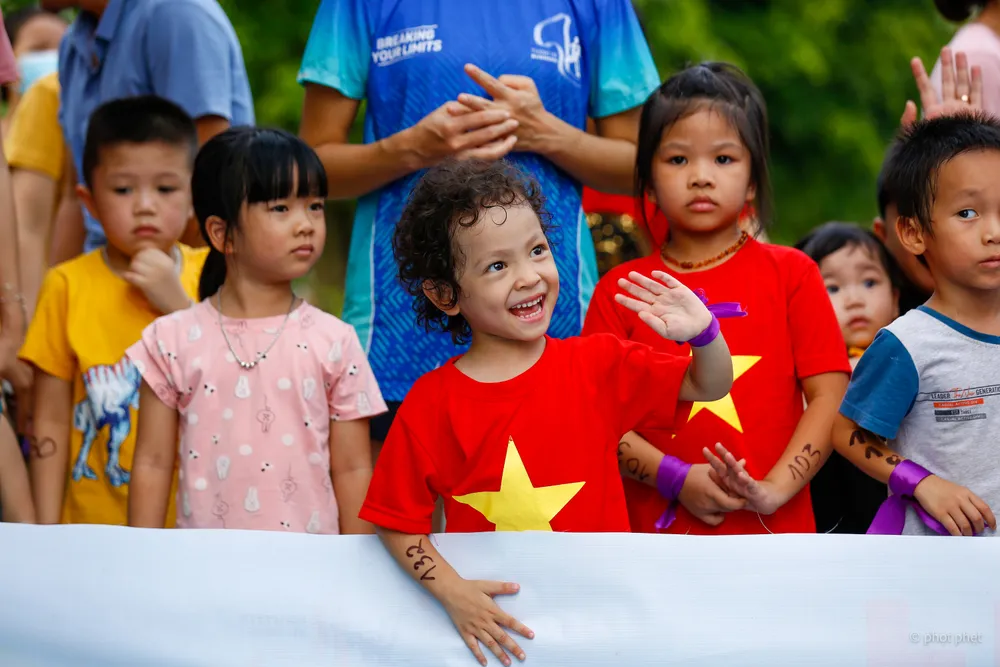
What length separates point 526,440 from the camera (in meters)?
3.16

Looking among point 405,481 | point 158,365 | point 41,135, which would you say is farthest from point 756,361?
point 41,135

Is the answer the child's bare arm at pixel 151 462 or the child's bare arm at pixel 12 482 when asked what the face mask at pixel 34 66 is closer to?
the child's bare arm at pixel 12 482

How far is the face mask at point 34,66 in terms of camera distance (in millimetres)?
6961

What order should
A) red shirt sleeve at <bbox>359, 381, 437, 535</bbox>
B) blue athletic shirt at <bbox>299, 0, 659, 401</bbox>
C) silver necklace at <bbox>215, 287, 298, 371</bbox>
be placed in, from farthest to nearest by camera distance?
blue athletic shirt at <bbox>299, 0, 659, 401</bbox>
silver necklace at <bbox>215, 287, 298, 371</bbox>
red shirt sleeve at <bbox>359, 381, 437, 535</bbox>

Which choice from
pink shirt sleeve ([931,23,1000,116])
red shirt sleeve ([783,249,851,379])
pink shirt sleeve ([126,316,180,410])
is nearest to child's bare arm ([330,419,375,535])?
pink shirt sleeve ([126,316,180,410])

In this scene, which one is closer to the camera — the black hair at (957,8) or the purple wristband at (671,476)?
the purple wristband at (671,476)

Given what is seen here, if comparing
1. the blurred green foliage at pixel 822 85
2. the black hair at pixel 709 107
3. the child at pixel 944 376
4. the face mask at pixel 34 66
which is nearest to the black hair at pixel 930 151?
the child at pixel 944 376

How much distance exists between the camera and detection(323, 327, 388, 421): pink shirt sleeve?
377cm

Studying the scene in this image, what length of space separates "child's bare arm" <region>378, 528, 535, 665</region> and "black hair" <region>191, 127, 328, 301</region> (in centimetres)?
121

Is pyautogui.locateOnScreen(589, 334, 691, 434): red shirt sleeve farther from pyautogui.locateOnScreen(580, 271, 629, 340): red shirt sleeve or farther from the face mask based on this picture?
the face mask

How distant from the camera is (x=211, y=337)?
3789 millimetres

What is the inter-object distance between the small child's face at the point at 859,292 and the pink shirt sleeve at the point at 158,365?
2.16 meters

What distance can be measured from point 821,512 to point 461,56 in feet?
5.88

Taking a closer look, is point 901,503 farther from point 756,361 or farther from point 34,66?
point 34,66
